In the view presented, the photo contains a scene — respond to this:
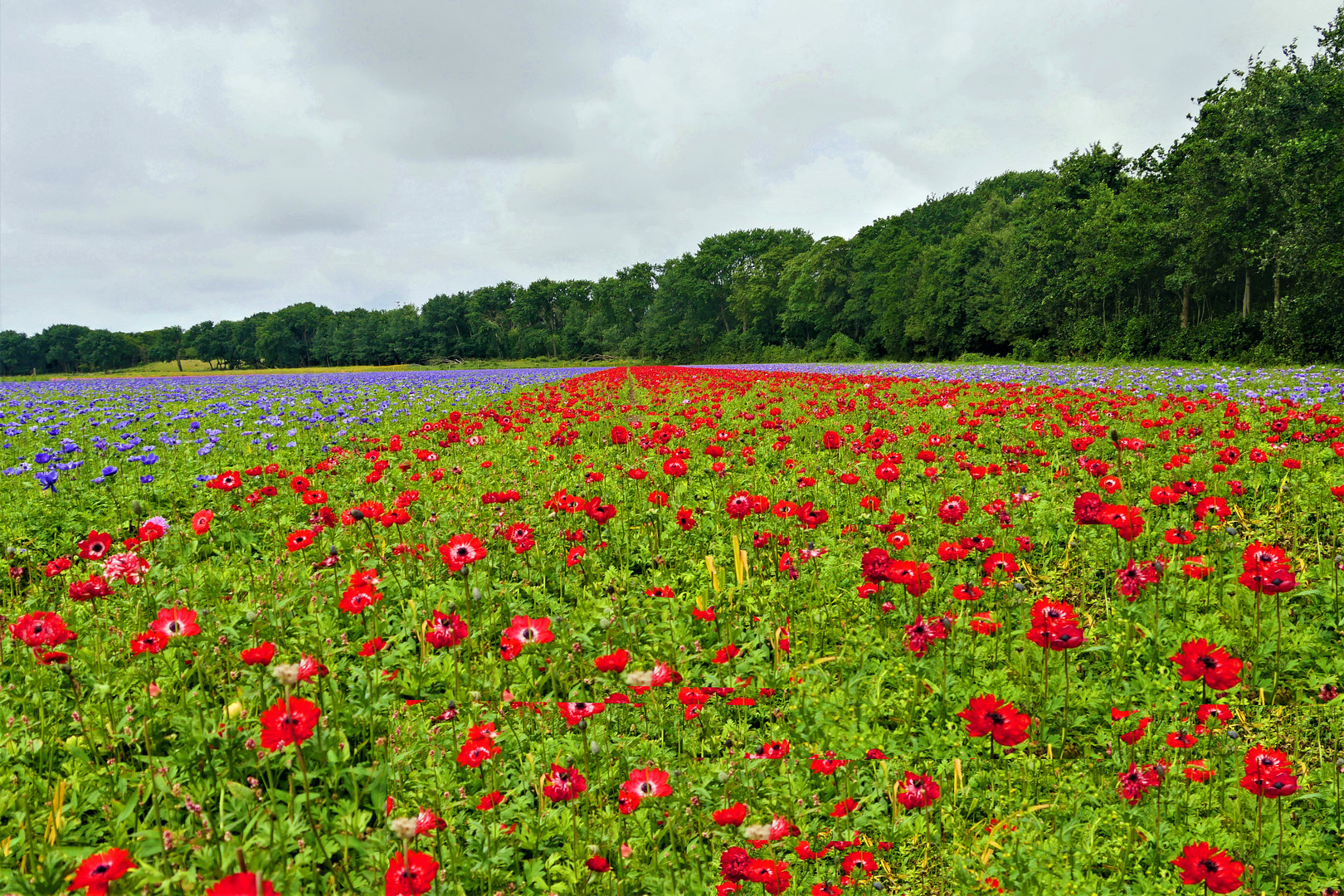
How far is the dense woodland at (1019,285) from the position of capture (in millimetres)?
22828

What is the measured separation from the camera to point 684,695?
84.6 inches

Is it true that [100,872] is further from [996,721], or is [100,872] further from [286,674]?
[996,721]

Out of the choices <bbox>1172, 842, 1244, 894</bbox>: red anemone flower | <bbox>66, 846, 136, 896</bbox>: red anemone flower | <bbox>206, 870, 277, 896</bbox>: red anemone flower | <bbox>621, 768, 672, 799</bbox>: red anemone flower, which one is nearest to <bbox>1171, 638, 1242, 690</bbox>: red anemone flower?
<bbox>1172, 842, 1244, 894</bbox>: red anemone flower

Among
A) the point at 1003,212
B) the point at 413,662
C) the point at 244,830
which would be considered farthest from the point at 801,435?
the point at 1003,212

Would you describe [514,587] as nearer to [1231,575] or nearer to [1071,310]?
[1231,575]

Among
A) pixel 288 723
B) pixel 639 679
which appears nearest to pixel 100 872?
pixel 288 723

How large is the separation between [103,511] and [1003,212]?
192ft

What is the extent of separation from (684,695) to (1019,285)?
43441 mm

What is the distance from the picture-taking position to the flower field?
1.87 m

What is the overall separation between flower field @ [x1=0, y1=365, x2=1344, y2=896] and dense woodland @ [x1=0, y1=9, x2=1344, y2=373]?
84.4 feet

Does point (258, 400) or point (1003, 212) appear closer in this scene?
point (258, 400)

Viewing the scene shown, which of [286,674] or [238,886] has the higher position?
[286,674]

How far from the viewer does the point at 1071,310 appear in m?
36.4

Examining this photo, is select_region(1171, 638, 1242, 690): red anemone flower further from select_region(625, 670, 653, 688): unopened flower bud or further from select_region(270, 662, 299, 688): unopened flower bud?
select_region(270, 662, 299, 688): unopened flower bud
